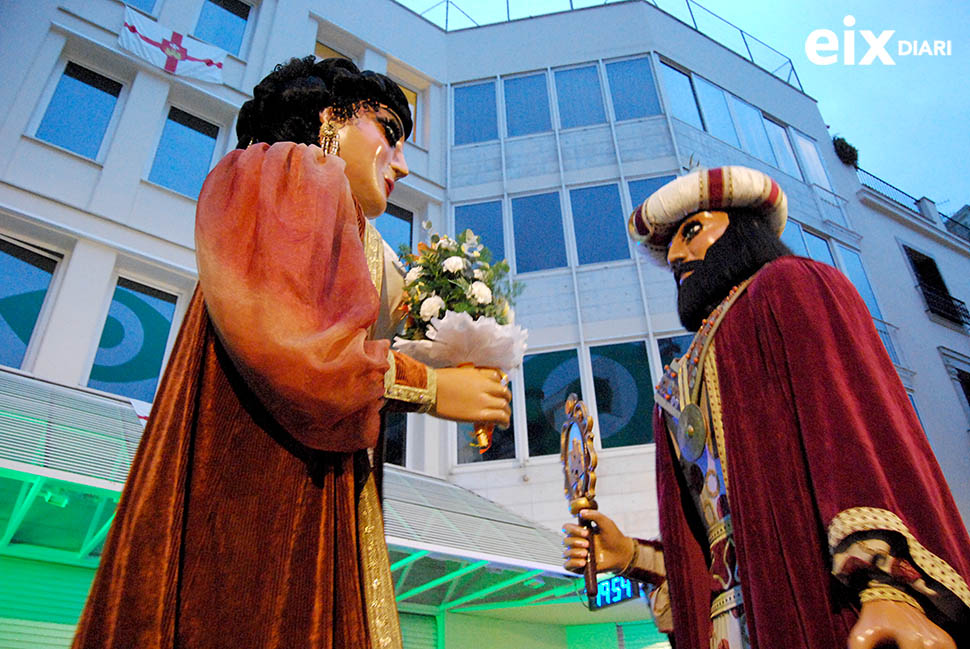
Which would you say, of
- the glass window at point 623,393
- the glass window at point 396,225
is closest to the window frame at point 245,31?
the glass window at point 396,225

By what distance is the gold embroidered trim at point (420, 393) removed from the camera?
54.5 inches

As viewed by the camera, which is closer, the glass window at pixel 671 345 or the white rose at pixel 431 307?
the white rose at pixel 431 307

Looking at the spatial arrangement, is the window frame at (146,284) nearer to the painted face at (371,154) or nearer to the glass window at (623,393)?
the glass window at (623,393)

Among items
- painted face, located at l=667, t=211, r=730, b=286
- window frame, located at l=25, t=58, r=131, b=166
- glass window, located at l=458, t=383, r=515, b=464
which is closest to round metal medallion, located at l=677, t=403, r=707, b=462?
painted face, located at l=667, t=211, r=730, b=286

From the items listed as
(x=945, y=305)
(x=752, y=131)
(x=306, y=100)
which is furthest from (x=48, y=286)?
(x=945, y=305)

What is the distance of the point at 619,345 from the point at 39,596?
330 inches

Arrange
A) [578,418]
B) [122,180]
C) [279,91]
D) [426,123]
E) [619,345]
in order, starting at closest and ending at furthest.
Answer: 1. [279,91]
2. [578,418]
3. [122,180]
4. [619,345]
5. [426,123]

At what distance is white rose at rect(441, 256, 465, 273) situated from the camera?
1.71 m

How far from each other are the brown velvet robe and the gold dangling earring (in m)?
0.36

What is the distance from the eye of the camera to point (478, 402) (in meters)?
1.49

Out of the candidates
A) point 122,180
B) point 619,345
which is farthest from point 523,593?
point 122,180

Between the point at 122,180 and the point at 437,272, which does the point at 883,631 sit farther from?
the point at 122,180

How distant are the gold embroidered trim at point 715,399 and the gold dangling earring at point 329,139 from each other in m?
1.44

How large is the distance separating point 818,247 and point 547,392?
23.9 ft
